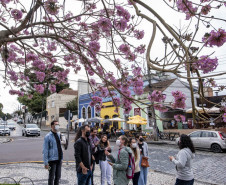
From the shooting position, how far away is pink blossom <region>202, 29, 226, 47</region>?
2107 millimetres

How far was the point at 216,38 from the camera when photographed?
2135 millimetres

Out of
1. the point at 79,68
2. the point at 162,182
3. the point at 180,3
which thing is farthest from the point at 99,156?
the point at 180,3

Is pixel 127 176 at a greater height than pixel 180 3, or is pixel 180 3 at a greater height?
pixel 180 3

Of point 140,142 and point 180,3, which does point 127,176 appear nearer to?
point 140,142

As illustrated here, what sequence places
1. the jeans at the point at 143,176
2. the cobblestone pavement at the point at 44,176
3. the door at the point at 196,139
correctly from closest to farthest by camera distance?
1. the jeans at the point at 143,176
2. the cobblestone pavement at the point at 44,176
3. the door at the point at 196,139

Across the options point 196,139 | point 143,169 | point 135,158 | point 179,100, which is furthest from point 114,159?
point 196,139

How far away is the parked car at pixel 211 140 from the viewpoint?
10.4 m

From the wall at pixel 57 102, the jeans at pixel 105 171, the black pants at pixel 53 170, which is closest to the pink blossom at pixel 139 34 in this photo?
the jeans at pixel 105 171

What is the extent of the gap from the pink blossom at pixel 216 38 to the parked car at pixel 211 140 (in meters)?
10.3

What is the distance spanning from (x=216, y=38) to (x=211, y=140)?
10.5 meters

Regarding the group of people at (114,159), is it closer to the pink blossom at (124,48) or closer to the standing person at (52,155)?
the standing person at (52,155)

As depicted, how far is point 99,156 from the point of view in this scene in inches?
187

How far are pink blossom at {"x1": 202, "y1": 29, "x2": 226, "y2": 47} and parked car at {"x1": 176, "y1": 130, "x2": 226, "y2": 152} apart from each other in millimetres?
10258

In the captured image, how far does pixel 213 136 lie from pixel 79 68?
A: 952 cm
